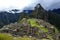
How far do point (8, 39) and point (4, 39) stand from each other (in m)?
1.13

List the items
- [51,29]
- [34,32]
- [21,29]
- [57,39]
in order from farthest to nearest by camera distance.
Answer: [51,29] → [57,39] → [34,32] → [21,29]

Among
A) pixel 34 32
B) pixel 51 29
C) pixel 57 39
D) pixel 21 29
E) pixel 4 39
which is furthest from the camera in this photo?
pixel 51 29

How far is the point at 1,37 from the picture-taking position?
51.5 meters

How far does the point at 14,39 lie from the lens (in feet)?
174

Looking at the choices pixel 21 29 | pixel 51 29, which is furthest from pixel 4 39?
pixel 51 29

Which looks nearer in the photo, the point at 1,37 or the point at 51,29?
the point at 1,37

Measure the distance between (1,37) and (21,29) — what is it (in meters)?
29.1

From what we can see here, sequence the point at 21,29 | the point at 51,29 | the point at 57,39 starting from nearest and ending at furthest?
1. the point at 21,29
2. the point at 57,39
3. the point at 51,29

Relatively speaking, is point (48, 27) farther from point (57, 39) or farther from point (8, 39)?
point (8, 39)

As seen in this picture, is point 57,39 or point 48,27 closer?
point 57,39

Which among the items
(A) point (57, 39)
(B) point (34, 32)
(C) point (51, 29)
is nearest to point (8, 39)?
Answer: (B) point (34, 32)

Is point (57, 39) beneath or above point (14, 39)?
beneath

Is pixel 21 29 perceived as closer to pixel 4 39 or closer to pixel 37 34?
pixel 37 34

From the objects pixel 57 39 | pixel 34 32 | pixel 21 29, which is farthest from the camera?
pixel 57 39
